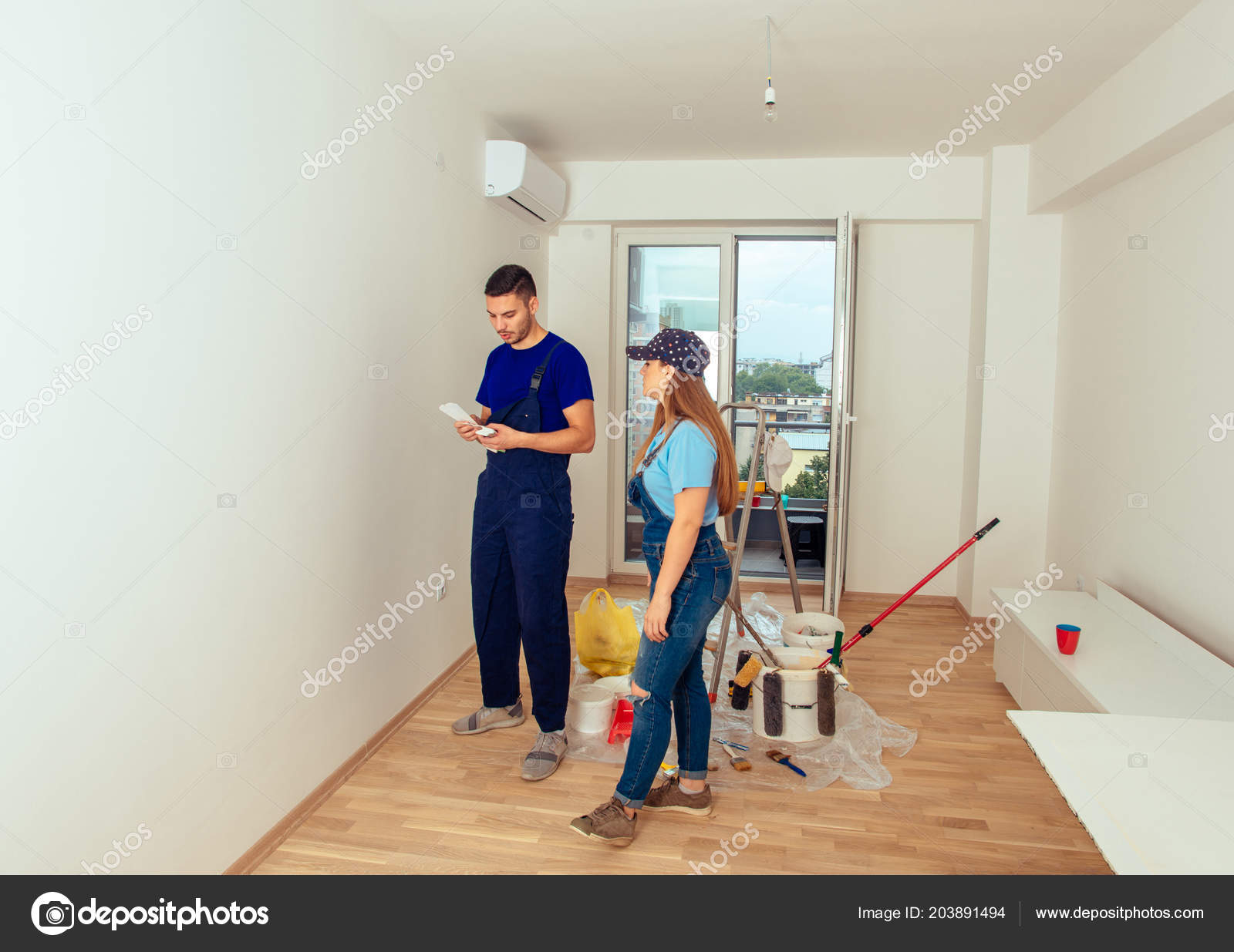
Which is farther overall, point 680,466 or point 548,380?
point 548,380

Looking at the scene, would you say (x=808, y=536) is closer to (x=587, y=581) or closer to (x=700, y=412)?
→ (x=587, y=581)

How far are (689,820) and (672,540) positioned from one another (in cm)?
89

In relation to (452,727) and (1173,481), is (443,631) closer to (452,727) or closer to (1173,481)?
(452,727)

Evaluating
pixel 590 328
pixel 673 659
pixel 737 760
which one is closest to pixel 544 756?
pixel 737 760

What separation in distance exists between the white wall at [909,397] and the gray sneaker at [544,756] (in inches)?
103

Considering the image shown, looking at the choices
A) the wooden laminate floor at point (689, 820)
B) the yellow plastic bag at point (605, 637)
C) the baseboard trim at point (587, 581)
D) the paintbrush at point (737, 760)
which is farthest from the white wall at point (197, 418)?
the baseboard trim at point (587, 581)

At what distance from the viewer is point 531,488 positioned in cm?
257

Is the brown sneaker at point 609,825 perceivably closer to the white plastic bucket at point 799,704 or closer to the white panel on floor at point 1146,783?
the white plastic bucket at point 799,704

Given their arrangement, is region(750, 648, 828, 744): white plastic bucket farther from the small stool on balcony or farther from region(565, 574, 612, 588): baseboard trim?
the small stool on balcony

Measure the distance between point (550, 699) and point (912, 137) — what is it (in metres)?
3.16

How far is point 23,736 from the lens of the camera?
56.2 inches

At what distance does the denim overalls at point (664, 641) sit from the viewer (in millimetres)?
2074
